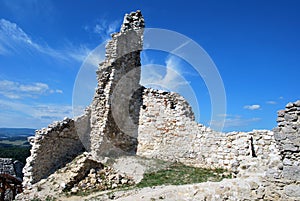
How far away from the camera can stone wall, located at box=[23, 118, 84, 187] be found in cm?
1291

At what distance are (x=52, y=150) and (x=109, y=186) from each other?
12.2 ft

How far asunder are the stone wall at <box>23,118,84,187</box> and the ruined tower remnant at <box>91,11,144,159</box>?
3.53 feet

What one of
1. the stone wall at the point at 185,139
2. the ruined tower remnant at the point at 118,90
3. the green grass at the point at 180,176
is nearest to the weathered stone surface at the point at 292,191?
the green grass at the point at 180,176

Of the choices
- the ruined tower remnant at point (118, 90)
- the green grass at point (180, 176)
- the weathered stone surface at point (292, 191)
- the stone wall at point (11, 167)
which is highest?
the ruined tower remnant at point (118, 90)

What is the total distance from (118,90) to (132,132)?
246 cm

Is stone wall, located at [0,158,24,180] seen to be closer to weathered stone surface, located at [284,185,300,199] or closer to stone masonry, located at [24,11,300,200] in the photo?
stone masonry, located at [24,11,300,200]

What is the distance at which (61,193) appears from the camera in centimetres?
1142

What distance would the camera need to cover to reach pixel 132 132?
Result: 1577cm

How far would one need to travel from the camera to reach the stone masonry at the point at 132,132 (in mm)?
12680

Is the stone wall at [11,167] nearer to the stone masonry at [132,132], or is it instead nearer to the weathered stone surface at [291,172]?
the stone masonry at [132,132]

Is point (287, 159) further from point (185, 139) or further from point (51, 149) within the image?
point (51, 149)

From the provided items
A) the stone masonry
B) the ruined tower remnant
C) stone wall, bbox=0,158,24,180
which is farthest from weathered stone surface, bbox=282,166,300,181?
stone wall, bbox=0,158,24,180

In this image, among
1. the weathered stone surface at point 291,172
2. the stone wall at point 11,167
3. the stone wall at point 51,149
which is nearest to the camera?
the weathered stone surface at point 291,172

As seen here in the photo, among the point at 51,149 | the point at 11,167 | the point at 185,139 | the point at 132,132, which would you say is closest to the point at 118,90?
the point at 132,132
